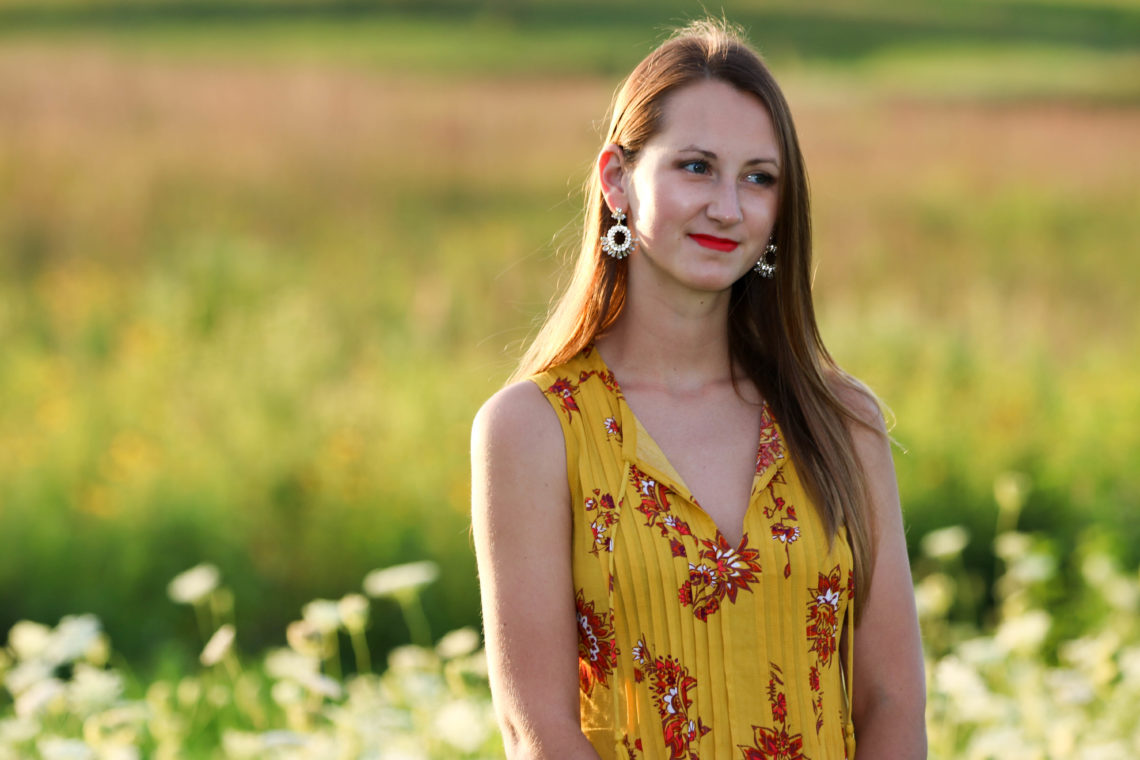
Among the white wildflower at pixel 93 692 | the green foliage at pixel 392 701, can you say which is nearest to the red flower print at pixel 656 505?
the green foliage at pixel 392 701

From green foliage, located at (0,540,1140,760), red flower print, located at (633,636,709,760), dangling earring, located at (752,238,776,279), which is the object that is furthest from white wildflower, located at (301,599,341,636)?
dangling earring, located at (752,238,776,279)

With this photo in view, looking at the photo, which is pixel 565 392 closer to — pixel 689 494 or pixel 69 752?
pixel 689 494

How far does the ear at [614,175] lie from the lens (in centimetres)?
210

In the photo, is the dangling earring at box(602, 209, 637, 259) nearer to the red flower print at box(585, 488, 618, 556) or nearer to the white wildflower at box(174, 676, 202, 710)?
the red flower print at box(585, 488, 618, 556)

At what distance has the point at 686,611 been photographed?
1972mm

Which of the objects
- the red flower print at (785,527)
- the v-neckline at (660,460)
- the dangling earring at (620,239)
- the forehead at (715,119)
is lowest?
the red flower print at (785,527)

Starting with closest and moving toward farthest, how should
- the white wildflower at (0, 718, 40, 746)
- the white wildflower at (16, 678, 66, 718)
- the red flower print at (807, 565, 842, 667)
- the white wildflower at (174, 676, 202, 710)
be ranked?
the red flower print at (807, 565, 842, 667)
the white wildflower at (16, 678, 66, 718)
the white wildflower at (0, 718, 40, 746)
the white wildflower at (174, 676, 202, 710)

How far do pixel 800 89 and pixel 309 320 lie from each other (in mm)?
7068

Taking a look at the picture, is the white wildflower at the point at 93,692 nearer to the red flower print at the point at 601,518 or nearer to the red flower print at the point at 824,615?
the red flower print at the point at 601,518

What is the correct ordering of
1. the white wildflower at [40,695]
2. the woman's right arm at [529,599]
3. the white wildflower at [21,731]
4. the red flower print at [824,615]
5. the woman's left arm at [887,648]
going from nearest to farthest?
the woman's right arm at [529,599], the red flower print at [824,615], the woman's left arm at [887,648], the white wildflower at [40,695], the white wildflower at [21,731]

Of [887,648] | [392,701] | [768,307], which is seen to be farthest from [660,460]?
[392,701]

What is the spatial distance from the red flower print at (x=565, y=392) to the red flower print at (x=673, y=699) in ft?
1.18

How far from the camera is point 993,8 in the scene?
1641 cm

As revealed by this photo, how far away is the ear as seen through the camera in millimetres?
2098
